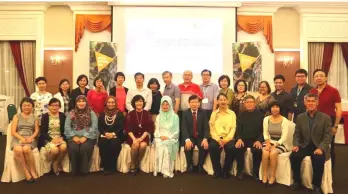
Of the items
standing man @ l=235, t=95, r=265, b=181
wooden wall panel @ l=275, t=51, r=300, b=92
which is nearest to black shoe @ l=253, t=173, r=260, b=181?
standing man @ l=235, t=95, r=265, b=181

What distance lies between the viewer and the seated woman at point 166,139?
4074 mm

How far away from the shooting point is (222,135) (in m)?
4.16

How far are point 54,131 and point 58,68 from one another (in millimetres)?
3729

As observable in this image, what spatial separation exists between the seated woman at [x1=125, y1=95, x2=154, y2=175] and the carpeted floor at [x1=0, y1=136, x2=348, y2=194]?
10.2 inches

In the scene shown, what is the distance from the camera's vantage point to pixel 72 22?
293 inches

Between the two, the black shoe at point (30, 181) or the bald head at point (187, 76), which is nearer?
the black shoe at point (30, 181)

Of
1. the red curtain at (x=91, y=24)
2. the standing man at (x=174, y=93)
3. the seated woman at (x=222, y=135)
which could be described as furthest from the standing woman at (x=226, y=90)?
the red curtain at (x=91, y=24)

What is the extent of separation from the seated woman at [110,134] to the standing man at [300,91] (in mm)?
2321

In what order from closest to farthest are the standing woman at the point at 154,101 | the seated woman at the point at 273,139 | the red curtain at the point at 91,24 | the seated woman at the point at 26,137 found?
1. the seated woman at the point at 273,139
2. the seated woman at the point at 26,137
3. the standing woman at the point at 154,101
4. the red curtain at the point at 91,24

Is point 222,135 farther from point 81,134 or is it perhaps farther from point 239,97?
point 81,134

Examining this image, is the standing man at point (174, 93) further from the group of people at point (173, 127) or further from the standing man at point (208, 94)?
the standing man at point (208, 94)

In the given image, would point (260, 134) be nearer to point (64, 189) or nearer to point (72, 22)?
point (64, 189)

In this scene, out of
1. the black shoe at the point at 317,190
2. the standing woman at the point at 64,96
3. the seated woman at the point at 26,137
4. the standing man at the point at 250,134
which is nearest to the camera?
the black shoe at the point at 317,190

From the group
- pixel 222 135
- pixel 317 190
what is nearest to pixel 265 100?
pixel 222 135
